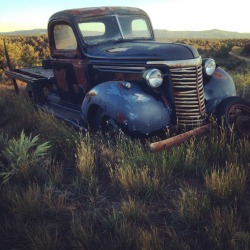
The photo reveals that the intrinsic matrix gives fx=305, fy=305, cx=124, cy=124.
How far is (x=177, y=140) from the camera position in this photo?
12.1 ft

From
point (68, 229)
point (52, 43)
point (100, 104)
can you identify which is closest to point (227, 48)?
point (52, 43)

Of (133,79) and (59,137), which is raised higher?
(133,79)

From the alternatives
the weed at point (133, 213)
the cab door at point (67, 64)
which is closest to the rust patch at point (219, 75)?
the cab door at point (67, 64)

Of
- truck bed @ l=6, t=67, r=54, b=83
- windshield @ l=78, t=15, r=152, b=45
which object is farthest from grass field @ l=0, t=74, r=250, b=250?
truck bed @ l=6, t=67, r=54, b=83

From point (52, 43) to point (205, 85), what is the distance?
3.09 meters

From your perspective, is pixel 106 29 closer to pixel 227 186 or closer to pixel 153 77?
pixel 153 77

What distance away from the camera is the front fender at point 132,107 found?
3775 millimetres

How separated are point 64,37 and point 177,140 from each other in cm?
311

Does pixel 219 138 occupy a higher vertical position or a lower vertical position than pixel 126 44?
lower

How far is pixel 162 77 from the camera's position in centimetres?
409

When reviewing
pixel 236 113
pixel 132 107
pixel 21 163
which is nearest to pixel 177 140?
pixel 132 107

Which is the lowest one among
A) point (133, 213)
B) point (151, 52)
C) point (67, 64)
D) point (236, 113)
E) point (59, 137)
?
point (133, 213)

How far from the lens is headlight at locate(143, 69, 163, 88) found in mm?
3990

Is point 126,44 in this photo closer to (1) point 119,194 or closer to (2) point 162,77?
(2) point 162,77
